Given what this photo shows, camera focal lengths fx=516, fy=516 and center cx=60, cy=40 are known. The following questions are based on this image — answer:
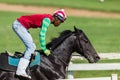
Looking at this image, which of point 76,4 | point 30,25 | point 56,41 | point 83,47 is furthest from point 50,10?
point 30,25

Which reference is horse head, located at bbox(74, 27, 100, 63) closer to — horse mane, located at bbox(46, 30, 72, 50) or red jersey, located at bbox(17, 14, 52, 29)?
horse mane, located at bbox(46, 30, 72, 50)

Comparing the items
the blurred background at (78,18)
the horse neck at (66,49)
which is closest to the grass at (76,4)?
the blurred background at (78,18)

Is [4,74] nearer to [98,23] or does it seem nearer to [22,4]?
[98,23]

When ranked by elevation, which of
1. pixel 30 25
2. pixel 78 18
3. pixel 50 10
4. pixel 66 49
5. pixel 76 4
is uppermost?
pixel 76 4

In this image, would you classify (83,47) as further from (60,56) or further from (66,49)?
(60,56)

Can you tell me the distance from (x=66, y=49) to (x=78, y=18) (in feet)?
79.3

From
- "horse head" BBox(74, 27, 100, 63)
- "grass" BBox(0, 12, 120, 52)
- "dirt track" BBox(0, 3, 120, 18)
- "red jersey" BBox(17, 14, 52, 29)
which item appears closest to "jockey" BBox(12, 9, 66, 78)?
"red jersey" BBox(17, 14, 52, 29)

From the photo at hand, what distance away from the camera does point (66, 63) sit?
11.5 meters

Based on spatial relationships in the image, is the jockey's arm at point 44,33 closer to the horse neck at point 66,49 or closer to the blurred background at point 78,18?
the horse neck at point 66,49

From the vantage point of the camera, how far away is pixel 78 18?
35.7 m

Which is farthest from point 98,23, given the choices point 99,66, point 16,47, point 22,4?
point 99,66

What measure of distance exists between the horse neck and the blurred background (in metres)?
10.7

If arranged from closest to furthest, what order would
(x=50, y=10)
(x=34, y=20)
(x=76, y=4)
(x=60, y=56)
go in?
1. (x=34, y=20)
2. (x=60, y=56)
3. (x=50, y=10)
4. (x=76, y=4)

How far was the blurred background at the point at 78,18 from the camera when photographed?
25.9 m
